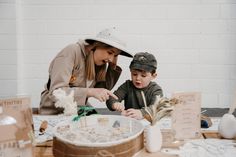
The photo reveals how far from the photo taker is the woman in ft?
6.17

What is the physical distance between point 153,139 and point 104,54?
0.95 m

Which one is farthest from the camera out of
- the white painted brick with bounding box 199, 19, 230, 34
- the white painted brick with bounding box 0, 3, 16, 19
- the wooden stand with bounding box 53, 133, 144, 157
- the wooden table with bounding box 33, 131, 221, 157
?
the white painted brick with bounding box 199, 19, 230, 34

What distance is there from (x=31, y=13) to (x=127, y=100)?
1385 mm

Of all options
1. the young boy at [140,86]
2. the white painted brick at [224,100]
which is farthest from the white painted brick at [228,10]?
the young boy at [140,86]

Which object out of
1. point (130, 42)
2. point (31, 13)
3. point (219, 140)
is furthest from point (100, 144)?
point (31, 13)

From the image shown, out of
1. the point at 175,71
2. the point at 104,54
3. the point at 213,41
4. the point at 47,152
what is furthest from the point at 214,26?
the point at 47,152

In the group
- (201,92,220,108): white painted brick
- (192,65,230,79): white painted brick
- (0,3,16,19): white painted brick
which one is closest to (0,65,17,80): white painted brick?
(0,3,16,19): white painted brick

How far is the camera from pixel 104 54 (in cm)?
200

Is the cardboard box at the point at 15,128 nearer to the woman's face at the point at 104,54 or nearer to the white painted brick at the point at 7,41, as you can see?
the woman's face at the point at 104,54

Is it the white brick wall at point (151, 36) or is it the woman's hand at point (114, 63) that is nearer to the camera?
the woman's hand at point (114, 63)

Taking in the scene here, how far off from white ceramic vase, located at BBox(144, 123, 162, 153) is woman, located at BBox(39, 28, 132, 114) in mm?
681

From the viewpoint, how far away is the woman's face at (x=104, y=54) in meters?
1.99

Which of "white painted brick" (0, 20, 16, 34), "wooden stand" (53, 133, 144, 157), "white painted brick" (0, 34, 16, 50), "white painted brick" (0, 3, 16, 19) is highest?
"white painted brick" (0, 3, 16, 19)

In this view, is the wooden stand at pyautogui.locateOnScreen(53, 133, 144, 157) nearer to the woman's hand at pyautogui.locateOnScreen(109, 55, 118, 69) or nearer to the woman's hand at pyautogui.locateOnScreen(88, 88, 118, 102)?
the woman's hand at pyautogui.locateOnScreen(88, 88, 118, 102)
